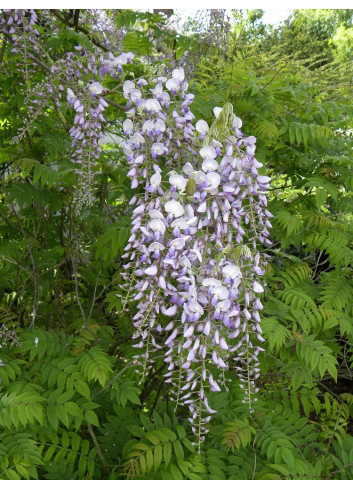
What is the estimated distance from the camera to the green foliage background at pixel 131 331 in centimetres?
Result: 214

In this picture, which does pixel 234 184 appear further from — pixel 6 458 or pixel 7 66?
pixel 7 66

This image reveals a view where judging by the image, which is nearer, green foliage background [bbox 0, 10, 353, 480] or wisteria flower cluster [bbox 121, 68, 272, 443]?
wisteria flower cluster [bbox 121, 68, 272, 443]

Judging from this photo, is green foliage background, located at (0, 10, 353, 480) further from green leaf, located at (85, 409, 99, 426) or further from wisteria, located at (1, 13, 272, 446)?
wisteria, located at (1, 13, 272, 446)

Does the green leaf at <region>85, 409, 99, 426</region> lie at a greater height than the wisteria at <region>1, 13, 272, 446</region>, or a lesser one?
lesser

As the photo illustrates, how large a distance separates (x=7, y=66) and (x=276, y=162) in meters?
1.70

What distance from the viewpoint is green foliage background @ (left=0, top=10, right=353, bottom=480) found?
2143 mm

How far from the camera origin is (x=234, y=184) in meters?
1.54

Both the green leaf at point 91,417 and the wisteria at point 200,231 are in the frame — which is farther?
the green leaf at point 91,417

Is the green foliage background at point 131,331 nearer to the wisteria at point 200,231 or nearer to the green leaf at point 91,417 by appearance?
the green leaf at point 91,417

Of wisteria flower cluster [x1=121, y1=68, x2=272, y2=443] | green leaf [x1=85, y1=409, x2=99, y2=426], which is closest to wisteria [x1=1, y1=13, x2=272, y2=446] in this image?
wisteria flower cluster [x1=121, y1=68, x2=272, y2=443]

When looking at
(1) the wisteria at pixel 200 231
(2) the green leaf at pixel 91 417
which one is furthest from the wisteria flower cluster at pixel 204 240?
(2) the green leaf at pixel 91 417

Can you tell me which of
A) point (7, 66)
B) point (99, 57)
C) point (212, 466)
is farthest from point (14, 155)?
point (212, 466)

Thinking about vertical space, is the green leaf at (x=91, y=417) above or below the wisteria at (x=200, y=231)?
below

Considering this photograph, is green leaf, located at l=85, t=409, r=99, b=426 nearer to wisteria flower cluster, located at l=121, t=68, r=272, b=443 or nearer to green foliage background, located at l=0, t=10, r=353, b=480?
green foliage background, located at l=0, t=10, r=353, b=480
